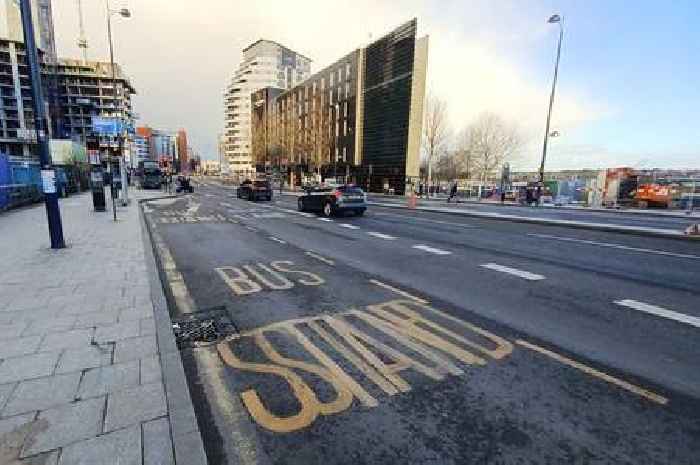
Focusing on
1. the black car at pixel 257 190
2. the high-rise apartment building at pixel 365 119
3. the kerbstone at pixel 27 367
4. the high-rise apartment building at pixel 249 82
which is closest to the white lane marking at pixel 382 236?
the kerbstone at pixel 27 367

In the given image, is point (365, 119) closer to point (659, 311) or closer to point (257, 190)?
point (257, 190)

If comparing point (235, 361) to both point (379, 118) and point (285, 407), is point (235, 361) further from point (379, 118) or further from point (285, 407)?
point (379, 118)

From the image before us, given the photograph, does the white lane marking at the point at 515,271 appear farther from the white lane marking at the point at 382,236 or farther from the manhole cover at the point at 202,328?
the manhole cover at the point at 202,328

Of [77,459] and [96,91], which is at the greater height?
[96,91]

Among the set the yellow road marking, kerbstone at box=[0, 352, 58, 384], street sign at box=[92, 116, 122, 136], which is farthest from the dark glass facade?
kerbstone at box=[0, 352, 58, 384]

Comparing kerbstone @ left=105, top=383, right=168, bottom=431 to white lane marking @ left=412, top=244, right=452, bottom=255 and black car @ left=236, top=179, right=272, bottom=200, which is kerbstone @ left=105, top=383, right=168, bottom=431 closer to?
white lane marking @ left=412, top=244, right=452, bottom=255

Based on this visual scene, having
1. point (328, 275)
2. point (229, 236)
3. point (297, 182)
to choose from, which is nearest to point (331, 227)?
point (229, 236)

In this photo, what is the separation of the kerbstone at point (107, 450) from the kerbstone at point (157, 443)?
0.15 feet

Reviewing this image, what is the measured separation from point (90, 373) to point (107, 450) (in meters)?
1.24

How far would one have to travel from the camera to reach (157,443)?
259 centimetres

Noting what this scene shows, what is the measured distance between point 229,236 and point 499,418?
11.0m

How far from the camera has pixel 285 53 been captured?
455 feet

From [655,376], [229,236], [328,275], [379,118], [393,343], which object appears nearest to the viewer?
[655,376]

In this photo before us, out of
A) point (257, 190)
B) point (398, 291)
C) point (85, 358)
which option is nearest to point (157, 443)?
point (85, 358)
